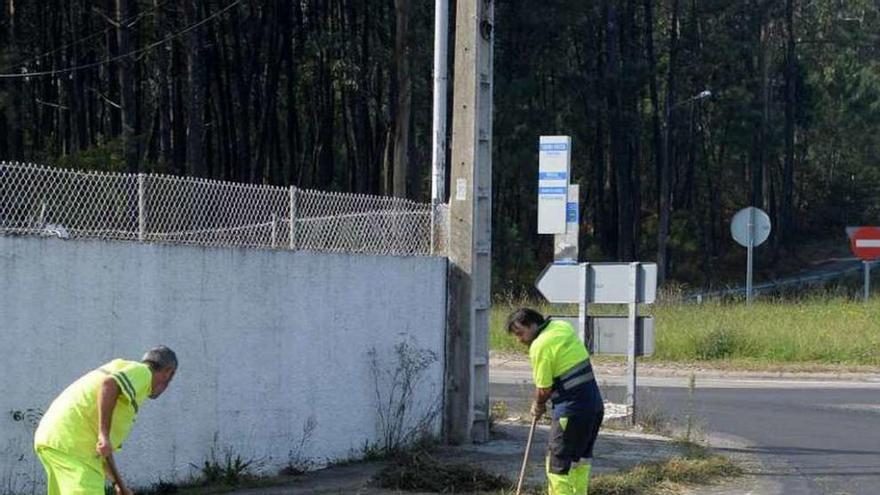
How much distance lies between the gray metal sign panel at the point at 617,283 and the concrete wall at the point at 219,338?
2083 mm

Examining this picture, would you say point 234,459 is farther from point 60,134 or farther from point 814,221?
point 814,221

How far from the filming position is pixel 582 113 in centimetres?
6028

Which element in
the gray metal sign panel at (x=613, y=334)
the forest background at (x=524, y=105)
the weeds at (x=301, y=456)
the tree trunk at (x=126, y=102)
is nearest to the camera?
the weeds at (x=301, y=456)

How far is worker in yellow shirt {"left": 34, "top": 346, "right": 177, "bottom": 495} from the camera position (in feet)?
24.3

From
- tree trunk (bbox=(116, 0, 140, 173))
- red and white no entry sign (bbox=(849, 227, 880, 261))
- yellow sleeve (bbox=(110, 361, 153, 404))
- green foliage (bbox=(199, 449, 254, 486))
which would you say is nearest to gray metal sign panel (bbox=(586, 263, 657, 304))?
green foliage (bbox=(199, 449, 254, 486))

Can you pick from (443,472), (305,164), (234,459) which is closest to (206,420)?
(234,459)

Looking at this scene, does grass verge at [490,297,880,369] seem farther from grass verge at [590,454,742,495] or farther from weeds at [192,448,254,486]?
weeds at [192,448,254,486]

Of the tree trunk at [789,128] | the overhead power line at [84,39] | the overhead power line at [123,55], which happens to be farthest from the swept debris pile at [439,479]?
the tree trunk at [789,128]

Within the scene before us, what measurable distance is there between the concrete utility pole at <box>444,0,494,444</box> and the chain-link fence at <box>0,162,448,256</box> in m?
0.38

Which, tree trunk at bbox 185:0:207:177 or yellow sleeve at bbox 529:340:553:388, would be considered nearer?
yellow sleeve at bbox 529:340:553:388

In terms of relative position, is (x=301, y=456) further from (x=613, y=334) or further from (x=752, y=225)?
(x=752, y=225)

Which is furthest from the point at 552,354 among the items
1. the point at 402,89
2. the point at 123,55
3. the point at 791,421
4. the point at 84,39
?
the point at 84,39

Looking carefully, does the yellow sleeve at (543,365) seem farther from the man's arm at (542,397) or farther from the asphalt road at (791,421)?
the asphalt road at (791,421)

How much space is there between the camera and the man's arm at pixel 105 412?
24.3 feet
